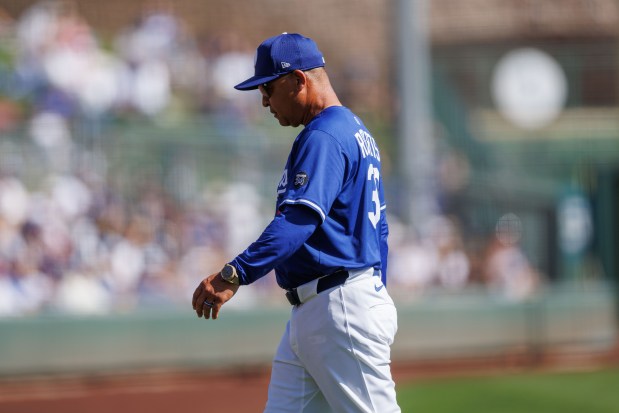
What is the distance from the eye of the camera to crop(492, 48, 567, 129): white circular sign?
52.5 ft

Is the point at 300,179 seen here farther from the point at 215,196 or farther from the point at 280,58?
the point at 215,196

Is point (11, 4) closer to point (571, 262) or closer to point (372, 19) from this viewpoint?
point (372, 19)

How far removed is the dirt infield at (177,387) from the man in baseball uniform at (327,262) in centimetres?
477

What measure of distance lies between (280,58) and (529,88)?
44.6ft

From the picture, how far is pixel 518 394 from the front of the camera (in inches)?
357

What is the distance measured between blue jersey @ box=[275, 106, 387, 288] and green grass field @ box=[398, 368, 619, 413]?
439cm

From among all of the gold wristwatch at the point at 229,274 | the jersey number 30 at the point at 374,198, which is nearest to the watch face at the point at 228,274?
the gold wristwatch at the point at 229,274

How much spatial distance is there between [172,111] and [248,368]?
3434 mm

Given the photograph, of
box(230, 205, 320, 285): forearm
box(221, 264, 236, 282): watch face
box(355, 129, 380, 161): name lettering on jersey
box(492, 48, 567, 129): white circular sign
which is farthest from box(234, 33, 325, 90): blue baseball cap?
box(492, 48, 567, 129): white circular sign

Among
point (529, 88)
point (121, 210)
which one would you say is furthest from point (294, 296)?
point (529, 88)

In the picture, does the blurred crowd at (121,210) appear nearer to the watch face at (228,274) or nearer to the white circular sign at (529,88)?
the white circular sign at (529,88)

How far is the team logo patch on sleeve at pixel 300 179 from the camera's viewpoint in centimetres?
380

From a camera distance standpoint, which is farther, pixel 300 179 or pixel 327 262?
pixel 327 262

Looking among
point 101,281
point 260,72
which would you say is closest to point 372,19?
point 101,281
